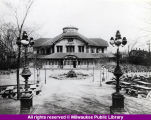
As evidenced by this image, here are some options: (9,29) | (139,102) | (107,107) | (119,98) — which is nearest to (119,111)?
(119,98)

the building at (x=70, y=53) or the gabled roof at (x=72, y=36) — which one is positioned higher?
the gabled roof at (x=72, y=36)

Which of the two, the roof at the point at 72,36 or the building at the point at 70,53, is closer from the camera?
the building at the point at 70,53

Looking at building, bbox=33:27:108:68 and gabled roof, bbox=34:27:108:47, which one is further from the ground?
gabled roof, bbox=34:27:108:47

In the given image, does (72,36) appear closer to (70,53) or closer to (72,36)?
(72,36)

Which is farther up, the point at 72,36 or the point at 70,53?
the point at 72,36

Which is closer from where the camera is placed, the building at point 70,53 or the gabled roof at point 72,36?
the building at point 70,53

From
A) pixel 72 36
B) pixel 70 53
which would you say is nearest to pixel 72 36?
pixel 72 36

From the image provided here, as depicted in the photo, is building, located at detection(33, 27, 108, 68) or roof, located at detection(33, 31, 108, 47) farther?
roof, located at detection(33, 31, 108, 47)

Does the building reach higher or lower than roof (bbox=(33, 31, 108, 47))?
lower

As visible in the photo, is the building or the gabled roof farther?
the gabled roof

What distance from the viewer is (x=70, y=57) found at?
3959 centimetres

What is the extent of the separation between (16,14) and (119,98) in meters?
9.08

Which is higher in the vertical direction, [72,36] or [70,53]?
[72,36]

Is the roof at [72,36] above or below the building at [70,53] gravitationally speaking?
above
